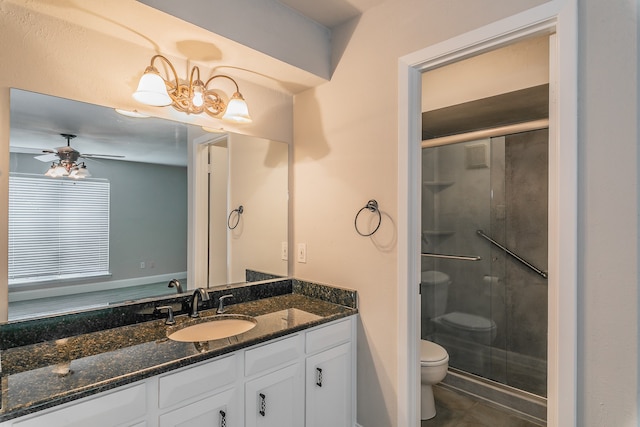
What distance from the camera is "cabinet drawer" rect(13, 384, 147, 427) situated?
1.00m

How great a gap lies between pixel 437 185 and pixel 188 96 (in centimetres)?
231

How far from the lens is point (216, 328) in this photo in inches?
68.1

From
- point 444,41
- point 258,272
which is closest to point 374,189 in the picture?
point 444,41

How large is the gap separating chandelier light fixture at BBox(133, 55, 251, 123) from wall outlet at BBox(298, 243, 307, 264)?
839 mm

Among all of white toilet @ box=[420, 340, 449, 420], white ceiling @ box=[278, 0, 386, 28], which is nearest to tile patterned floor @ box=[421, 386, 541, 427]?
white toilet @ box=[420, 340, 449, 420]

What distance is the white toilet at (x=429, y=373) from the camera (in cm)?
223

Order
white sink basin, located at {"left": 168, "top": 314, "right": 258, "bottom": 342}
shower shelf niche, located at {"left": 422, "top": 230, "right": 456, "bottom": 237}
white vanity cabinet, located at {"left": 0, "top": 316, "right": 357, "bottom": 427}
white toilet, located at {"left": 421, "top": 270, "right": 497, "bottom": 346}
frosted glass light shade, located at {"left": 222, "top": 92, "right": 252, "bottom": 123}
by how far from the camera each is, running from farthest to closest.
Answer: shower shelf niche, located at {"left": 422, "top": 230, "right": 456, "bottom": 237} < white toilet, located at {"left": 421, "top": 270, "right": 497, "bottom": 346} < frosted glass light shade, located at {"left": 222, "top": 92, "right": 252, "bottom": 123} < white sink basin, located at {"left": 168, "top": 314, "right": 258, "bottom": 342} < white vanity cabinet, located at {"left": 0, "top": 316, "right": 357, "bottom": 427}

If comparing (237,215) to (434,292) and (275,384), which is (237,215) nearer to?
(275,384)

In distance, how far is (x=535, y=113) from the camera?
2.58 meters

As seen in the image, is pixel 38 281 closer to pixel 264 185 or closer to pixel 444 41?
pixel 264 185

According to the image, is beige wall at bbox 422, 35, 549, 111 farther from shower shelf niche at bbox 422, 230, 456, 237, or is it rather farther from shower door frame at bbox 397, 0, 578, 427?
shower shelf niche at bbox 422, 230, 456, 237

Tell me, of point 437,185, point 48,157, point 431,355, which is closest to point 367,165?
point 431,355

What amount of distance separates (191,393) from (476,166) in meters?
2.71

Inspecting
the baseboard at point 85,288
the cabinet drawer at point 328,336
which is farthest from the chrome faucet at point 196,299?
the cabinet drawer at point 328,336
